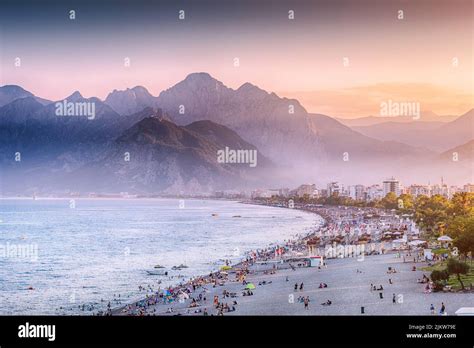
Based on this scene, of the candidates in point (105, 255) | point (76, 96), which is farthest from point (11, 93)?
point (105, 255)

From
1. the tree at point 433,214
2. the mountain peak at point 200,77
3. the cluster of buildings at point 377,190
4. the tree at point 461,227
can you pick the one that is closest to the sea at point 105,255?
the cluster of buildings at point 377,190

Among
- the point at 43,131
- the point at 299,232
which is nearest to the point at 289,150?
the point at 43,131

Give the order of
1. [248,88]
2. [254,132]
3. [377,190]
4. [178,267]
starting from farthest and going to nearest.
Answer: [377,190], [178,267], [254,132], [248,88]

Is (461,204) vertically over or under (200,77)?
under

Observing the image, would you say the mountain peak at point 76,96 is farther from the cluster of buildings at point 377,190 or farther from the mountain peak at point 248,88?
the cluster of buildings at point 377,190

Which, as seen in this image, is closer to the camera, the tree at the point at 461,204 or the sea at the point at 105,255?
the sea at the point at 105,255

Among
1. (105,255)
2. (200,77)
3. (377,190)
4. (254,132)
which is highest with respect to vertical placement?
(200,77)

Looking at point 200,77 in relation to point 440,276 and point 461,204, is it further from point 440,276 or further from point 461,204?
point 461,204

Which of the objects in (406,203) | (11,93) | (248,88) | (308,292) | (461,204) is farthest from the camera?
(406,203)
